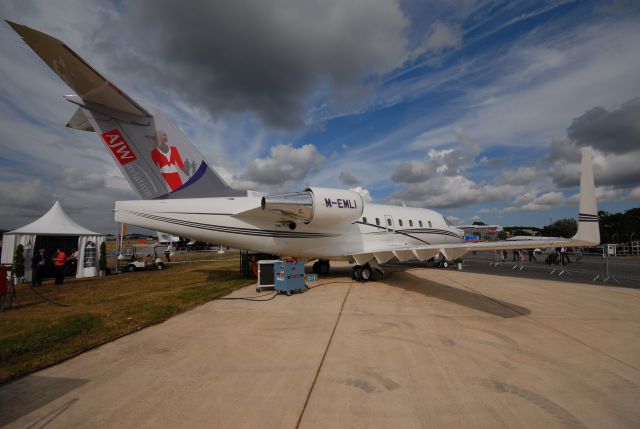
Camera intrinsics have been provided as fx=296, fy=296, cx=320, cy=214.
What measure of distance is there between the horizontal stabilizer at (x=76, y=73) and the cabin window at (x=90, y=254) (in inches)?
393

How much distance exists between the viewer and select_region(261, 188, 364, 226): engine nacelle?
9.24 m

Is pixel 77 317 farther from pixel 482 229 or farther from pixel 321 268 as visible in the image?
pixel 482 229

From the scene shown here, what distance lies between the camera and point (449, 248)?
26.2 feet

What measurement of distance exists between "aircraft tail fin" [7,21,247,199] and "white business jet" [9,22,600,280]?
0.02 meters

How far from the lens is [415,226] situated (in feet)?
48.3

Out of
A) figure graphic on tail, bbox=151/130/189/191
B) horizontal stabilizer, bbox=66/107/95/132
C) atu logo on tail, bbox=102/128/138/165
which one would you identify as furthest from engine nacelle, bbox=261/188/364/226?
horizontal stabilizer, bbox=66/107/95/132

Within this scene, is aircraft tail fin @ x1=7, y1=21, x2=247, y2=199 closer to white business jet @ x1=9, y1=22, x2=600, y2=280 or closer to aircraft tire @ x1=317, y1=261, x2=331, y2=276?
white business jet @ x1=9, y1=22, x2=600, y2=280

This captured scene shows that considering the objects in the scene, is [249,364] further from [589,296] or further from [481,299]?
[589,296]

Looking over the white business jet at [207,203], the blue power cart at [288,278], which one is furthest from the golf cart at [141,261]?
the blue power cart at [288,278]

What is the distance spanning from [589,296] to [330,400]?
9715 mm

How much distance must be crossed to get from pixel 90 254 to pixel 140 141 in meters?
9.74

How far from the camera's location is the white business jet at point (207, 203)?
282 inches

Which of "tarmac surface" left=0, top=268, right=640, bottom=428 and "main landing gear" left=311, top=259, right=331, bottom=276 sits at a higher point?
"main landing gear" left=311, top=259, right=331, bottom=276

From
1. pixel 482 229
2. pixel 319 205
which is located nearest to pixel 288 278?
pixel 319 205
